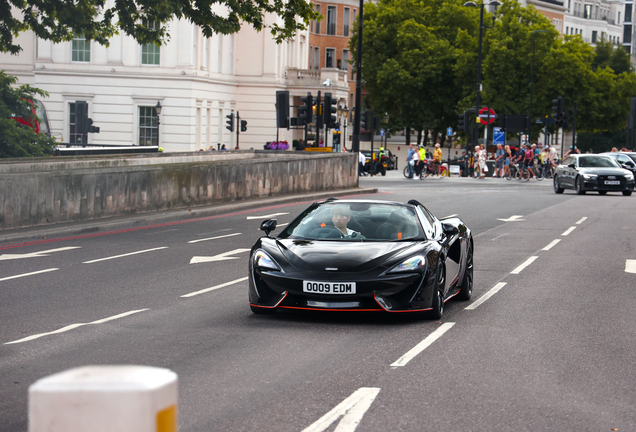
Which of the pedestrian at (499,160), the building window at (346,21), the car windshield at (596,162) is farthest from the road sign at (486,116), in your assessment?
the building window at (346,21)

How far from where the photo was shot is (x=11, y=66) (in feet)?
209

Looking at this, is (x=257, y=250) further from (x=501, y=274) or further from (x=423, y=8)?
(x=423, y=8)

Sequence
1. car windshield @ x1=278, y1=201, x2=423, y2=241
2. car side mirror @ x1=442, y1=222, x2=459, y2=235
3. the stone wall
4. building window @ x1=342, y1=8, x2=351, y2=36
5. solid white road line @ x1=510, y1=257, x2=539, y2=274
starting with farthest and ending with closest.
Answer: building window @ x1=342, y1=8, x2=351, y2=36
the stone wall
solid white road line @ x1=510, y1=257, x2=539, y2=274
car side mirror @ x1=442, y1=222, x2=459, y2=235
car windshield @ x1=278, y1=201, x2=423, y2=241

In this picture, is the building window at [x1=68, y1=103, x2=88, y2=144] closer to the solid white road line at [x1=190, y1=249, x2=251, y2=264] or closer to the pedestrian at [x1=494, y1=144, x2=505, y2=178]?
the pedestrian at [x1=494, y1=144, x2=505, y2=178]

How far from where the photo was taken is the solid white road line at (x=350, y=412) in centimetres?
562

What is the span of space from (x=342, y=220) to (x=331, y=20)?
87.0m

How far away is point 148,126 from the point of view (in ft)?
196

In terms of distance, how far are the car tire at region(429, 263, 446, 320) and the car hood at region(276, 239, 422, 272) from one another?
32 centimetres

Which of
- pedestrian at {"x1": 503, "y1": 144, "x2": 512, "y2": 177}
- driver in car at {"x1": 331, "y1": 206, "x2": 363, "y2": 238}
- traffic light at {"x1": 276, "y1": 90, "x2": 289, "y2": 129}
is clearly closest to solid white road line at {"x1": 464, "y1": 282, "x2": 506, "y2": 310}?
driver in car at {"x1": 331, "y1": 206, "x2": 363, "y2": 238}

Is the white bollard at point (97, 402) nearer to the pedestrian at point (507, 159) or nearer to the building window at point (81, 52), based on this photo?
the pedestrian at point (507, 159)

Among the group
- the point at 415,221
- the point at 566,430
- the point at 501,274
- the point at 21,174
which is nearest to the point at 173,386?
the point at 566,430

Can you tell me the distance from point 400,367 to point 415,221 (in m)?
3.16

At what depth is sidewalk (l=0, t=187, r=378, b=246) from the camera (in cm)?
1764

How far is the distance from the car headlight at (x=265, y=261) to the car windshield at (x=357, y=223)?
640mm
